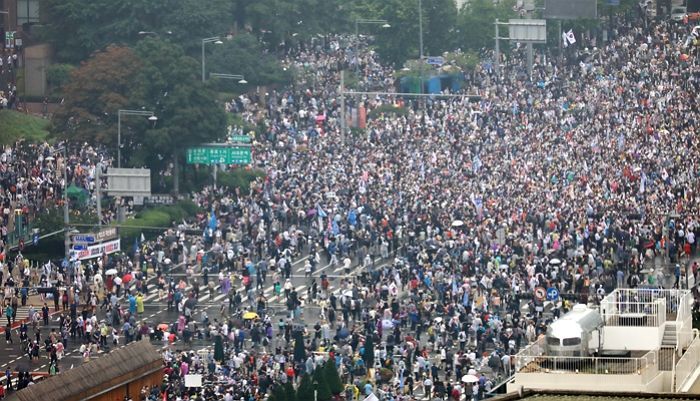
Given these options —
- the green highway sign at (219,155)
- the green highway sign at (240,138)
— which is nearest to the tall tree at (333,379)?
the green highway sign at (219,155)

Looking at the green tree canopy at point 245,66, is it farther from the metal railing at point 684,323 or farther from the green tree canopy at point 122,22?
the metal railing at point 684,323

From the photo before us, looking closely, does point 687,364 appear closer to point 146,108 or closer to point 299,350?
point 299,350

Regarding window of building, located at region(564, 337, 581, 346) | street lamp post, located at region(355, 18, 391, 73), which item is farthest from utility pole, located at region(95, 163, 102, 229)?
window of building, located at region(564, 337, 581, 346)

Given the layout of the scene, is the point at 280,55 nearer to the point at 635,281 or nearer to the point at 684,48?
the point at 684,48

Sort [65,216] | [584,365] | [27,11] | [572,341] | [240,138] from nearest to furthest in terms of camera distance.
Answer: [584,365]
[572,341]
[65,216]
[240,138]
[27,11]

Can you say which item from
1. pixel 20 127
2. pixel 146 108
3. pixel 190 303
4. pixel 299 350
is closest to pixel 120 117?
pixel 146 108

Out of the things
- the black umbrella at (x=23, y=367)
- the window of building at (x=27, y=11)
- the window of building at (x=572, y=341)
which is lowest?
the black umbrella at (x=23, y=367)

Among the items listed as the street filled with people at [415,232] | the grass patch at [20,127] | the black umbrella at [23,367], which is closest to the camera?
the street filled with people at [415,232]
